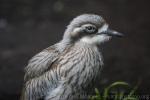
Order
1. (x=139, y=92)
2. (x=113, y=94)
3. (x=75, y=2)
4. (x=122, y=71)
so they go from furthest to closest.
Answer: (x=75, y=2) → (x=122, y=71) → (x=139, y=92) → (x=113, y=94)

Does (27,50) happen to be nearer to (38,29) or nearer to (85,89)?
(38,29)

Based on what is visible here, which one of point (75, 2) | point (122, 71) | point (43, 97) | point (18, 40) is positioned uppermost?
point (75, 2)

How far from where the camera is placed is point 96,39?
23.5 feet

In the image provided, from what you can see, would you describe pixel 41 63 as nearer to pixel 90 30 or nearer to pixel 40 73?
pixel 40 73

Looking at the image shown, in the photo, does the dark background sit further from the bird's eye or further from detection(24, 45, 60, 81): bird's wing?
the bird's eye

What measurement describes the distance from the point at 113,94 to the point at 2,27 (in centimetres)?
392

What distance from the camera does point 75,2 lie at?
12492 millimetres

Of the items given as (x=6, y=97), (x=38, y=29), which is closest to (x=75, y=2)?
(x=38, y=29)

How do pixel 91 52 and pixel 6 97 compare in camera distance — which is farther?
pixel 6 97

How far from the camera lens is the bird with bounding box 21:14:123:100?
7.12 metres

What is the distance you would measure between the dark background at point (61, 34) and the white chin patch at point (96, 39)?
233cm

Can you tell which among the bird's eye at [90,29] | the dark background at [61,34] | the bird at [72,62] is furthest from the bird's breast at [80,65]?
the dark background at [61,34]

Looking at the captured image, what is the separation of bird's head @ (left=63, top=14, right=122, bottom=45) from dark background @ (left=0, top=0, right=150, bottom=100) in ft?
7.84

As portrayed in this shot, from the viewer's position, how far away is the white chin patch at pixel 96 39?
7117 mm
